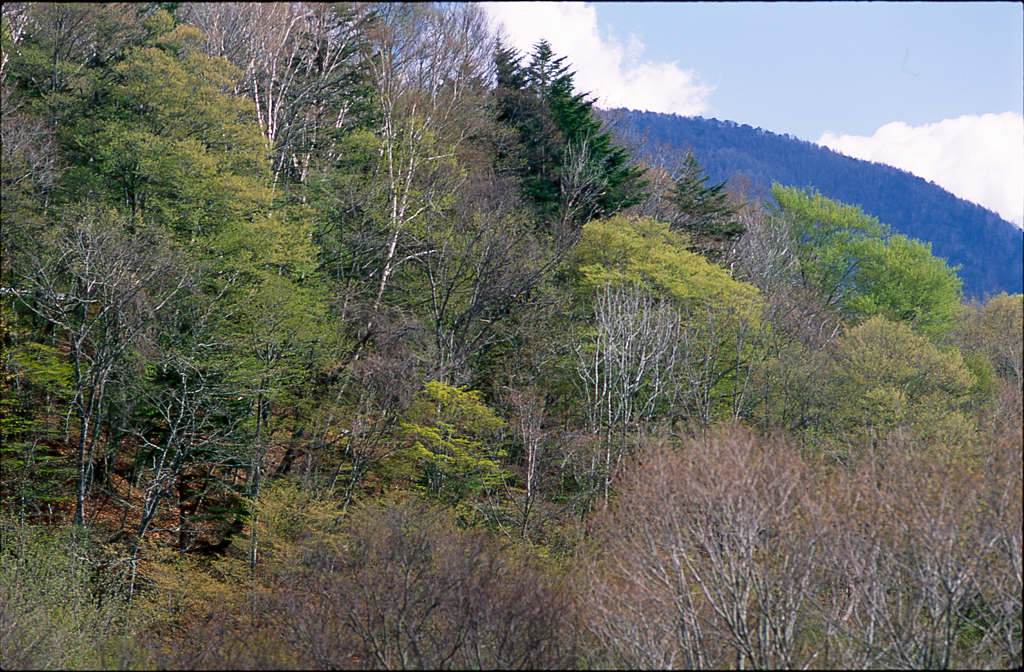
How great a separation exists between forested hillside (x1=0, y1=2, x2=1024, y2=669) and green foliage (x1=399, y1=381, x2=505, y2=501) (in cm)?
20

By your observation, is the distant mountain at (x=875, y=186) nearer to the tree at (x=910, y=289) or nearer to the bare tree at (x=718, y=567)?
the tree at (x=910, y=289)

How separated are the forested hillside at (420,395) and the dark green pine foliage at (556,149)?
0.19 m

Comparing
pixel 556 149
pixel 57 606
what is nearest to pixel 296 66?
pixel 556 149

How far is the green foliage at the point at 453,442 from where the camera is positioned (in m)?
25.0

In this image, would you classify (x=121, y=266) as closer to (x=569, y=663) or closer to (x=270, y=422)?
(x=270, y=422)

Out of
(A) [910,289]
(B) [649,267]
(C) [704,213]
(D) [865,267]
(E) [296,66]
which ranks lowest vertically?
(B) [649,267]

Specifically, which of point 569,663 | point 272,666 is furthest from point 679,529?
point 272,666

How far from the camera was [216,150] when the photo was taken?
28781mm

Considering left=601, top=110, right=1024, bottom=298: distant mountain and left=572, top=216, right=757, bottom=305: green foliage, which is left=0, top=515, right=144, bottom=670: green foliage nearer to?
left=572, top=216, right=757, bottom=305: green foliage

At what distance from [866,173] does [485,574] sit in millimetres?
79707

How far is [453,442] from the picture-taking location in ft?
83.1

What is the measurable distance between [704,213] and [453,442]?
72.7 feet

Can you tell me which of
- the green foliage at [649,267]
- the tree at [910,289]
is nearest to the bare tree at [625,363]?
the green foliage at [649,267]

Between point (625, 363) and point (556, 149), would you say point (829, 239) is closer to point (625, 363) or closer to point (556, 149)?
point (556, 149)
